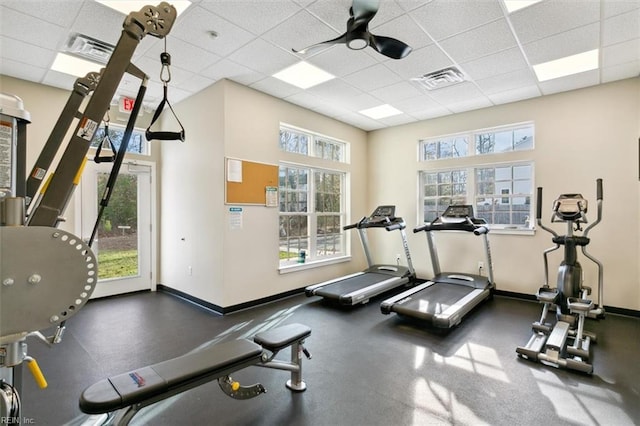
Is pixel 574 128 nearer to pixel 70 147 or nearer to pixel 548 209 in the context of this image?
pixel 548 209

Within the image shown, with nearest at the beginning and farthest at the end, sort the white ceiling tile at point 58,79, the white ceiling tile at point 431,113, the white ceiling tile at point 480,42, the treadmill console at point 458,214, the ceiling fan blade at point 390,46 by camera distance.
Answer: the ceiling fan blade at point 390,46, the white ceiling tile at point 480,42, the white ceiling tile at point 58,79, the treadmill console at point 458,214, the white ceiling tile at point 431,113

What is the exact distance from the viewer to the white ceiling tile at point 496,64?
3641mm

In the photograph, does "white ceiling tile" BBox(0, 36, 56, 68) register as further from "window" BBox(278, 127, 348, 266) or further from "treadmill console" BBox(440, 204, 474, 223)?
"treadmill console" BBox(440, 204, 474, 223)

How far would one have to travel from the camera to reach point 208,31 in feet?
10.4

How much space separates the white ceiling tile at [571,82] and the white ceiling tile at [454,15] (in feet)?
6.71

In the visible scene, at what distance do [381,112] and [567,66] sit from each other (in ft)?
8.55

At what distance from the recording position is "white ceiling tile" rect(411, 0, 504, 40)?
2.79 meters

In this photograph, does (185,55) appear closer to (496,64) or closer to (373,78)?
(373,78)

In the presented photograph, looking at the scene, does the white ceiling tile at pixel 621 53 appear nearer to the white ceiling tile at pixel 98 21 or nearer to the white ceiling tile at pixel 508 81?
the white ceiling tile at pixel 508 81

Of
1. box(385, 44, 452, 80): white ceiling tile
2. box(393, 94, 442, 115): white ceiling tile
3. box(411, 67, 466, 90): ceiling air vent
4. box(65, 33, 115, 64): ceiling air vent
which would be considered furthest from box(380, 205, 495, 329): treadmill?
box(65, 33, 115, 64): ceiling air vent

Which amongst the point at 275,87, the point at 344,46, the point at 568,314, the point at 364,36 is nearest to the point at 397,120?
the point at 275,87

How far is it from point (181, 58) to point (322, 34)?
5.55 feet

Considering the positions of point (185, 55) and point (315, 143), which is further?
point (315, 143)

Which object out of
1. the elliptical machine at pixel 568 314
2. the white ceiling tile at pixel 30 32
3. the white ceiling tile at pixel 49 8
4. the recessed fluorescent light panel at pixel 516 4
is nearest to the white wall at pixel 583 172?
the elliptical machine at pixel 568 314
